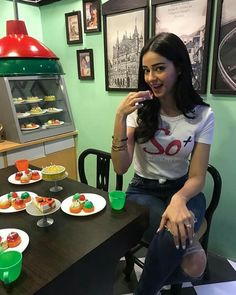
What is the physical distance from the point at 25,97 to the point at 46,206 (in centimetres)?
187

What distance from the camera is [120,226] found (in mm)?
1029

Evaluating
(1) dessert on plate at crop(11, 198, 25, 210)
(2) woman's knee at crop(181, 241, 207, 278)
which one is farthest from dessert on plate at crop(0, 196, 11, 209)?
(2) woman's knee at crop(181, 241, 207, 278)

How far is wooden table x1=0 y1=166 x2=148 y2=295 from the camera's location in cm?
79

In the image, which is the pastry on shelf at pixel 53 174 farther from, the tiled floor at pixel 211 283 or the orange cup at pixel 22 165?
the tiled floor at pixel 211 283

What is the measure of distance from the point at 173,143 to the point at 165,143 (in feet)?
0.14

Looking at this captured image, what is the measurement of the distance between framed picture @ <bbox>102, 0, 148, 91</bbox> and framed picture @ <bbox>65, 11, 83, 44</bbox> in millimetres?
320

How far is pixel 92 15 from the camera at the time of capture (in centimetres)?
221

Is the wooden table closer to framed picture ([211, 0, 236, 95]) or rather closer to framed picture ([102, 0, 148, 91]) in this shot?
framed picture ([211, 0, 236, 95])

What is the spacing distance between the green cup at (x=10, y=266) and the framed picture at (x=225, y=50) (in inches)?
58.8

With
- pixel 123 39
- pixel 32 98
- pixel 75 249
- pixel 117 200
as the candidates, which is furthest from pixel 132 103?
pixel 32 98

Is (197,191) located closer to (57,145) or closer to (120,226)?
(120,226)

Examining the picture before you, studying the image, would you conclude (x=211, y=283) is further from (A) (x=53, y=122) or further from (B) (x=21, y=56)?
(A) (x=53, y=122)

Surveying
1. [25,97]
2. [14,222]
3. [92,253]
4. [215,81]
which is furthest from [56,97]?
[92,253]

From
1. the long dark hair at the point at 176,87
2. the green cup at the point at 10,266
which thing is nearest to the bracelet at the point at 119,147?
the long dark hair at the point at 176,87
